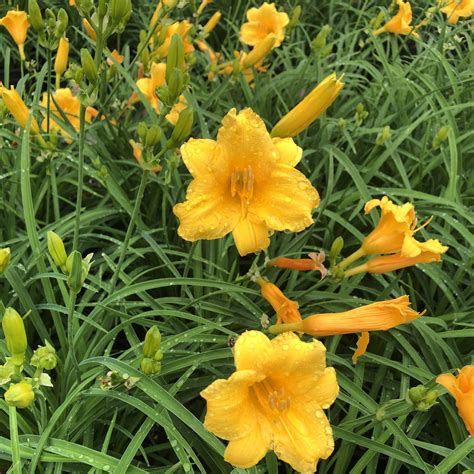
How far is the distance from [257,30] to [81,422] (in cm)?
204

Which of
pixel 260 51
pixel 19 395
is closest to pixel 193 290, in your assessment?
pixel 19 395

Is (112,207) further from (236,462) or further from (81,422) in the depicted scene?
(236,462)

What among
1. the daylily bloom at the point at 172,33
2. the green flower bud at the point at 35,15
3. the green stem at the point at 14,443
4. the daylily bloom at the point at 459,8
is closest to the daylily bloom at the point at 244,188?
the green stem at the point at 14,443

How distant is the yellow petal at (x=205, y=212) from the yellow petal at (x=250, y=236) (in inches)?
0.7

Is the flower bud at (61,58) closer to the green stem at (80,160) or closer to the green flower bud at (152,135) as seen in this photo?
the green stem at (80,160)

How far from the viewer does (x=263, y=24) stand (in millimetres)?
2551

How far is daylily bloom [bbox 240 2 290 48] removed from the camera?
2.49 m

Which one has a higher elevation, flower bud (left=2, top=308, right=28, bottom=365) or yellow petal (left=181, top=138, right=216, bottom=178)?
yellow petal (left=181, top=138, right=216, bottom=178)

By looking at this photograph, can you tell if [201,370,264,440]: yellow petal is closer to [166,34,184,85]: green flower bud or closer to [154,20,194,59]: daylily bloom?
[166,34,184,85]: green flower bud

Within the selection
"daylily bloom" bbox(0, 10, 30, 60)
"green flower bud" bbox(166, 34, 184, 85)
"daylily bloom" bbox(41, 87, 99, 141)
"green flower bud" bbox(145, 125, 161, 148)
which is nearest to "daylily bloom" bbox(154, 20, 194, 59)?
"daylily bloom" bbox(41, 87, 99, 141)

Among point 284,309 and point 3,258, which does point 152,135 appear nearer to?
point 3,258

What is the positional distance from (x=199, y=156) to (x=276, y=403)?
1.72 feet

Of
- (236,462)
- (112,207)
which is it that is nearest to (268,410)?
(236,462)

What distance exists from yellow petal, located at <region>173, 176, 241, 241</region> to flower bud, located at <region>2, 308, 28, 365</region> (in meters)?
0.36
